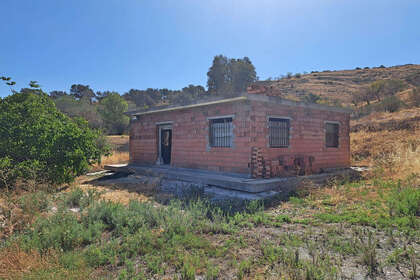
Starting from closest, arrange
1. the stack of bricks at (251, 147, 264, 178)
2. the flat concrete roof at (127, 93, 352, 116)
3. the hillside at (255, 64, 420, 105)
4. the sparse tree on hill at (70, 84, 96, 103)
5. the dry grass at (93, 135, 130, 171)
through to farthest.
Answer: the flat concrete roof at (127, 93, 352, 116), the stack of bricks at (251, 147, 264, 178), the dry grass at (93, 135, 130, 171), the hillside at (255, 64, 420, 105), the sparse tree on hill at (70, 84, 96, 103)

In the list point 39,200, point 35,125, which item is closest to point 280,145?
point 39,200

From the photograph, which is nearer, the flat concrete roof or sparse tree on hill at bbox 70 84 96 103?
the flat concrete roof

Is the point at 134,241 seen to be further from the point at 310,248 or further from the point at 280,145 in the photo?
the point at 280,145

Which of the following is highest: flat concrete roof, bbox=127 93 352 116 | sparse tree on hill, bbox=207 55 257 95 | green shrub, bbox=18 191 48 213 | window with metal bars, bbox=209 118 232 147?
sparse tree on hill, bbox=207 55 257 95

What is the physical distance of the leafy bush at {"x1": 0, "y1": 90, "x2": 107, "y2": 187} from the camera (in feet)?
25.2

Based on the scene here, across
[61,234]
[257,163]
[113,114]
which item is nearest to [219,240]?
[61,234]

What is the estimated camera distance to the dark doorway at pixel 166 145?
12797 millimetres

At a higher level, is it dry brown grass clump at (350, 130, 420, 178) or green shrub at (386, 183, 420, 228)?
dry brown grass clump at (350, 130, 420, 178)

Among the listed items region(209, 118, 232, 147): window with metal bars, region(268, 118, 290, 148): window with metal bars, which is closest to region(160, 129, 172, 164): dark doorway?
region(209, 118, 232, 147): window with metal bars

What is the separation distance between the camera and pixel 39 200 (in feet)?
19.0

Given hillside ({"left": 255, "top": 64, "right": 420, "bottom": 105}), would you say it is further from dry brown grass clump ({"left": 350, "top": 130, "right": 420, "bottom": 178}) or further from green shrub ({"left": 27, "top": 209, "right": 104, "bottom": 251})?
green shrub ({"left": 27, "top": 209, "right": 104, "bottom": 251})

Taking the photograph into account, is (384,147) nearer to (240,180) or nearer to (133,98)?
(240,180)

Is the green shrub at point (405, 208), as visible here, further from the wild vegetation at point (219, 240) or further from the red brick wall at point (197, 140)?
the red brick wall at point (197, 140)

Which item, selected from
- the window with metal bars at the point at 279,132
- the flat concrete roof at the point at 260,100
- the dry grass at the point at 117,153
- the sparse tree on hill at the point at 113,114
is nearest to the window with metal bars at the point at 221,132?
the flat concrete roof at the point at 260,100
